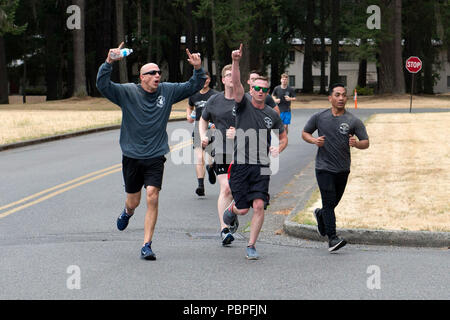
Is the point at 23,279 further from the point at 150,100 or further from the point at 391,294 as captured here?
the point at 391,294

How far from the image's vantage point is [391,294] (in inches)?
259

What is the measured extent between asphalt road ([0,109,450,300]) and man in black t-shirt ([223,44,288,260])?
0.56m

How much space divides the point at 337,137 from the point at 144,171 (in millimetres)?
2077

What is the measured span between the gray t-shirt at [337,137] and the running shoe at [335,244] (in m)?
0.73

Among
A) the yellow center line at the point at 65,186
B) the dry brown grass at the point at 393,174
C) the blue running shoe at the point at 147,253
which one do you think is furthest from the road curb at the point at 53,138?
the blue running shoe at the point at 147,253

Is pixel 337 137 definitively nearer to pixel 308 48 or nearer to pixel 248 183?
pixel 248 183

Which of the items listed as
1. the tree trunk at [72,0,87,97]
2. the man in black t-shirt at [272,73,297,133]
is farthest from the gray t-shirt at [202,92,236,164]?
the tree trunk at [72,0,87,97]

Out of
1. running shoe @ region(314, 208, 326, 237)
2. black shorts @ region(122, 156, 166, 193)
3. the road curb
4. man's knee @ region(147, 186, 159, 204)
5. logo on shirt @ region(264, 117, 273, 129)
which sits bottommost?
the road curb

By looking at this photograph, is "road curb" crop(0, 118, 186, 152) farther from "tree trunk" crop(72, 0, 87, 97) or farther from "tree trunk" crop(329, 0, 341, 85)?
"tree trunk" crop(329, 0, 341, 85)

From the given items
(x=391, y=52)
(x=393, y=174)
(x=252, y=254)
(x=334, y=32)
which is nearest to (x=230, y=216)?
(x=252, y=254)

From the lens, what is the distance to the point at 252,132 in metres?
8.07

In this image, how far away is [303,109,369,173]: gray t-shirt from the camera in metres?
8.45

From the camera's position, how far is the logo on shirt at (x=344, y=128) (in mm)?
8445

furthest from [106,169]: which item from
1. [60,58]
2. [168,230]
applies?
[60,58]
